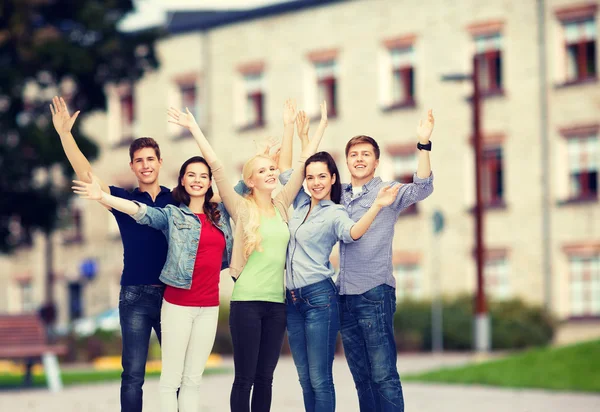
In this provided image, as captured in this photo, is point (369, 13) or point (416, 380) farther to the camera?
point (369, 13)

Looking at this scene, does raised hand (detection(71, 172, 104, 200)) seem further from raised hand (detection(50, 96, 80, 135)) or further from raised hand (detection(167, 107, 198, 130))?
raised hand (detection(167, 107, 198, 130))

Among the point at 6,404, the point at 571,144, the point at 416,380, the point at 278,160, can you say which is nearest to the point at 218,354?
the point at 571,144

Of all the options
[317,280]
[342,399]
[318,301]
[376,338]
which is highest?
[317,280]

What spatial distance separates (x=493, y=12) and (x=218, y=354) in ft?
38.5

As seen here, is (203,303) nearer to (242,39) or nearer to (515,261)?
(515,261)

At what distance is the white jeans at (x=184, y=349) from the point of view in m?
8.34

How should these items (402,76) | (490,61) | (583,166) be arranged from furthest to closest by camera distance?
(402,76) < (490,61) < (583,166)

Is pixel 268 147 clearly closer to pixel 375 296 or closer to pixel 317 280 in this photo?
pixel 317 280

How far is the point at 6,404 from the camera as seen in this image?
15.3m

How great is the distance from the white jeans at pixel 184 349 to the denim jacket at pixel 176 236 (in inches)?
8.3

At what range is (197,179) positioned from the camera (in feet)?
27.8

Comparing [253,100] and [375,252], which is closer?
[375,252]

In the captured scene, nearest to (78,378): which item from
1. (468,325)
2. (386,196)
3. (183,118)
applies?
(468,325)

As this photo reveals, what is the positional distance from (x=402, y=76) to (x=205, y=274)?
28.6 m
